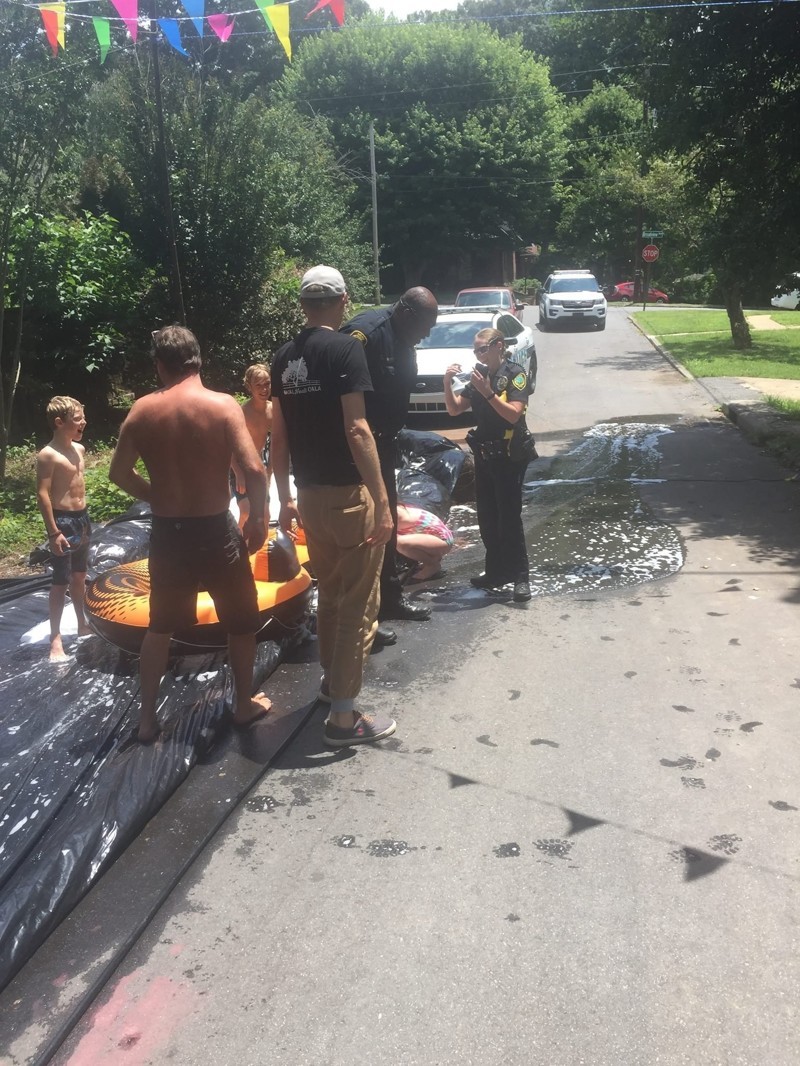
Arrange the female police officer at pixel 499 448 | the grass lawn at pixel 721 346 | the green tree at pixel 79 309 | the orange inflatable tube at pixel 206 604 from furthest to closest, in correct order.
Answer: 1. the grass lawn at pixel 721 346
2. the green tree at pixel 79 309
3. the female police officer at pixel 499 448
4. the orange inflatable tube at pixel 206 604

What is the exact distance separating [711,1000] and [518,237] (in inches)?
2148

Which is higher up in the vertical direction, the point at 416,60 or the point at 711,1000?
the point at 416,60

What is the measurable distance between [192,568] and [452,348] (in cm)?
1180

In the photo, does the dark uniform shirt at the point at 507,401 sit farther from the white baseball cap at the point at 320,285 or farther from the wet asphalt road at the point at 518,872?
the white baseball cap at the point at 320,285

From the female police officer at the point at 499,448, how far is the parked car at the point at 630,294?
4443 centimetres

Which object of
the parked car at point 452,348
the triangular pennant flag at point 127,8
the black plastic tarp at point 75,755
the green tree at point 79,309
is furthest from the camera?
the parked car at point 452,348

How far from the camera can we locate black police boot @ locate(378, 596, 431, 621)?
6047 mm

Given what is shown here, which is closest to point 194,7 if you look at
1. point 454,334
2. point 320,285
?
point 320,285

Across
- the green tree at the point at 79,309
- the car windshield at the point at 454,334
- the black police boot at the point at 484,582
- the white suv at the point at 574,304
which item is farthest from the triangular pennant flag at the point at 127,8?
the white suv at the point at 574,304

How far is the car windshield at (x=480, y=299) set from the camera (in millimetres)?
26969

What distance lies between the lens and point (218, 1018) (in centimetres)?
275

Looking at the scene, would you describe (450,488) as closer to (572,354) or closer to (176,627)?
(176,627)

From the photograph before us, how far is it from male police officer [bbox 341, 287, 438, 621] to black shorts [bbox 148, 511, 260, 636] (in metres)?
1.16

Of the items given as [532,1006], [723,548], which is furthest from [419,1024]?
[723,548]
